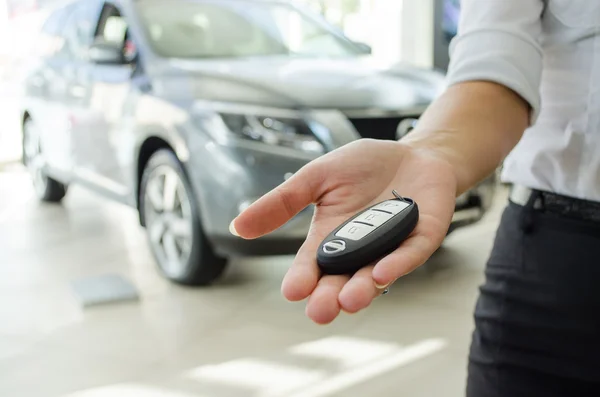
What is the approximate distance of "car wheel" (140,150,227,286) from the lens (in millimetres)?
2424

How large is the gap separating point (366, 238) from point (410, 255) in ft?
0.18

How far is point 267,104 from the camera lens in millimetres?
2262

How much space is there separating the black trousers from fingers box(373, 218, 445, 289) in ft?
0.67

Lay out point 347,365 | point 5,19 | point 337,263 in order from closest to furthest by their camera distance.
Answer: point 337,263, point 347,365, point 5,19

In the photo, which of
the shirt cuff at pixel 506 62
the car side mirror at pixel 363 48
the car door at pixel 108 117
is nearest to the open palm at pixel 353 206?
the shirt cuff at pixel 506 62

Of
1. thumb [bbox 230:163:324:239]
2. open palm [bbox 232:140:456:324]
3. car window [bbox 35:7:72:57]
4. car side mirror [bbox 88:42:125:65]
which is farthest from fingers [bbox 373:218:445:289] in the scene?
car window [bbox 35:7:72:57]

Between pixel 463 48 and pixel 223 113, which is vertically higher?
pixel 463 48

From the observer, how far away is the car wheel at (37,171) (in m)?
4.05

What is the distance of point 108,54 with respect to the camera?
2695 millimetres

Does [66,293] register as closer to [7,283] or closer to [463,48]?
[7,283]

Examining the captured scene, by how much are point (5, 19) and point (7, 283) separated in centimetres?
408

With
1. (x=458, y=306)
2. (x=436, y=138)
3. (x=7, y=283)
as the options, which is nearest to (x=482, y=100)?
(x=436, y=138)

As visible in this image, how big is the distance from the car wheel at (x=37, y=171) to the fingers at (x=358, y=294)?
3.75m

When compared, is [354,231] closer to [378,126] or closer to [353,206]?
[353,206]
